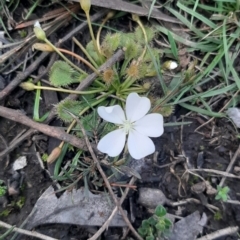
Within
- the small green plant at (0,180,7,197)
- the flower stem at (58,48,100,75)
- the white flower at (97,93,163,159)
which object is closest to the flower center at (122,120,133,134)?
→ the white flower at (97,93,163,159)

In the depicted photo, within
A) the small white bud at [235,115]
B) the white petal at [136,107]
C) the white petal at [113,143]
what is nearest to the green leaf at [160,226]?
the white petal at [113,143]

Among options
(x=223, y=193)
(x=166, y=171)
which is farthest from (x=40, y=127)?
(x=223, y=193)

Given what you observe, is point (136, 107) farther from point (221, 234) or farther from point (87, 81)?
point (221, 234)

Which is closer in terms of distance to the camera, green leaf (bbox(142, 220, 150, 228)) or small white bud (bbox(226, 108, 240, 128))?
green leaf (bbox(142, 220, 150, 228))

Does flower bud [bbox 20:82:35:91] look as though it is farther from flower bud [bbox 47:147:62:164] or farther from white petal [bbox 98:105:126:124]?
white petal [bbox 98:105:126:124]

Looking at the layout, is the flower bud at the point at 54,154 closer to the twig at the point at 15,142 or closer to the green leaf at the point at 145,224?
the twig at the point at 15,142

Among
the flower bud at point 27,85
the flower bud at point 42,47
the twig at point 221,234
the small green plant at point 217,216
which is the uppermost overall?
the flower bud at point 42,47

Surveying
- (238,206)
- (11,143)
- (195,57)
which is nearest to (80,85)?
(11,143)

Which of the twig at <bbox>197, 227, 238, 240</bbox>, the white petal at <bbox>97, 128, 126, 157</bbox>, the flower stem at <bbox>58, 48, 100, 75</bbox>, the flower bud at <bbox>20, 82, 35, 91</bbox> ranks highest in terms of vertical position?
the flower stem at <bbox>58, 48, 100, 75</bbox>
